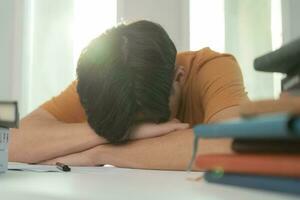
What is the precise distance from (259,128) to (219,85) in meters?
0.76

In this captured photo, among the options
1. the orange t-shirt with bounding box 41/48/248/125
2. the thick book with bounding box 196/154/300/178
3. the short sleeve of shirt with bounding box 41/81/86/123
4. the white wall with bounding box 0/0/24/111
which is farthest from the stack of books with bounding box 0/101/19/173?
Answer: the white wall with bounding box 0/0/24/111

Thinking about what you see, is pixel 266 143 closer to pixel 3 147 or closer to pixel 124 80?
pixel 3 147

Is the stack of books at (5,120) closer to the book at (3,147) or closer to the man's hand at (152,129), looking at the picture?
the book at (3,147)

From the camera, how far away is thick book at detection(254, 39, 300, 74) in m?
0.33

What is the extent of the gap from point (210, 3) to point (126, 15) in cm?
38

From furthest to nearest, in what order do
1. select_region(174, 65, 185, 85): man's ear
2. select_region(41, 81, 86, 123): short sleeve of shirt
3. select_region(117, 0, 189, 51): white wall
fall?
select_region(117, 0, 189, 51): white wall < select_region(41, 81, 86, 123): short sleeve of shirt < select_region(174, 65, 185, 85): man's ear

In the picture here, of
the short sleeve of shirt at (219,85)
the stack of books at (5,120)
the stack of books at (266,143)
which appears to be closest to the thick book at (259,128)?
the stack of books at (266,143)

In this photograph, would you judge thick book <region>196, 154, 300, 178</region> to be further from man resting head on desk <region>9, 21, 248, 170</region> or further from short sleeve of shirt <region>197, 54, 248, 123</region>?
short sleeve of shirt <region>197, 54, 248, 123</region>

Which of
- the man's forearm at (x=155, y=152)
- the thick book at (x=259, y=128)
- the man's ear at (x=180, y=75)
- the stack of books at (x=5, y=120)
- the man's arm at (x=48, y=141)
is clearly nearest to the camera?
the thick book at (x=259, y=128)

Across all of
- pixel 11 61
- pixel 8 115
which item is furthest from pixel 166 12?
pixel 8 115

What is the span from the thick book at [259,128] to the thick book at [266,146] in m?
0.02

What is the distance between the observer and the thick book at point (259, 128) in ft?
0.83

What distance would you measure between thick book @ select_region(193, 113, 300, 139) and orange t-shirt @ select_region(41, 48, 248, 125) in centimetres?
64

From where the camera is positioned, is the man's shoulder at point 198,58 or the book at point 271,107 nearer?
the book at point 271,107
